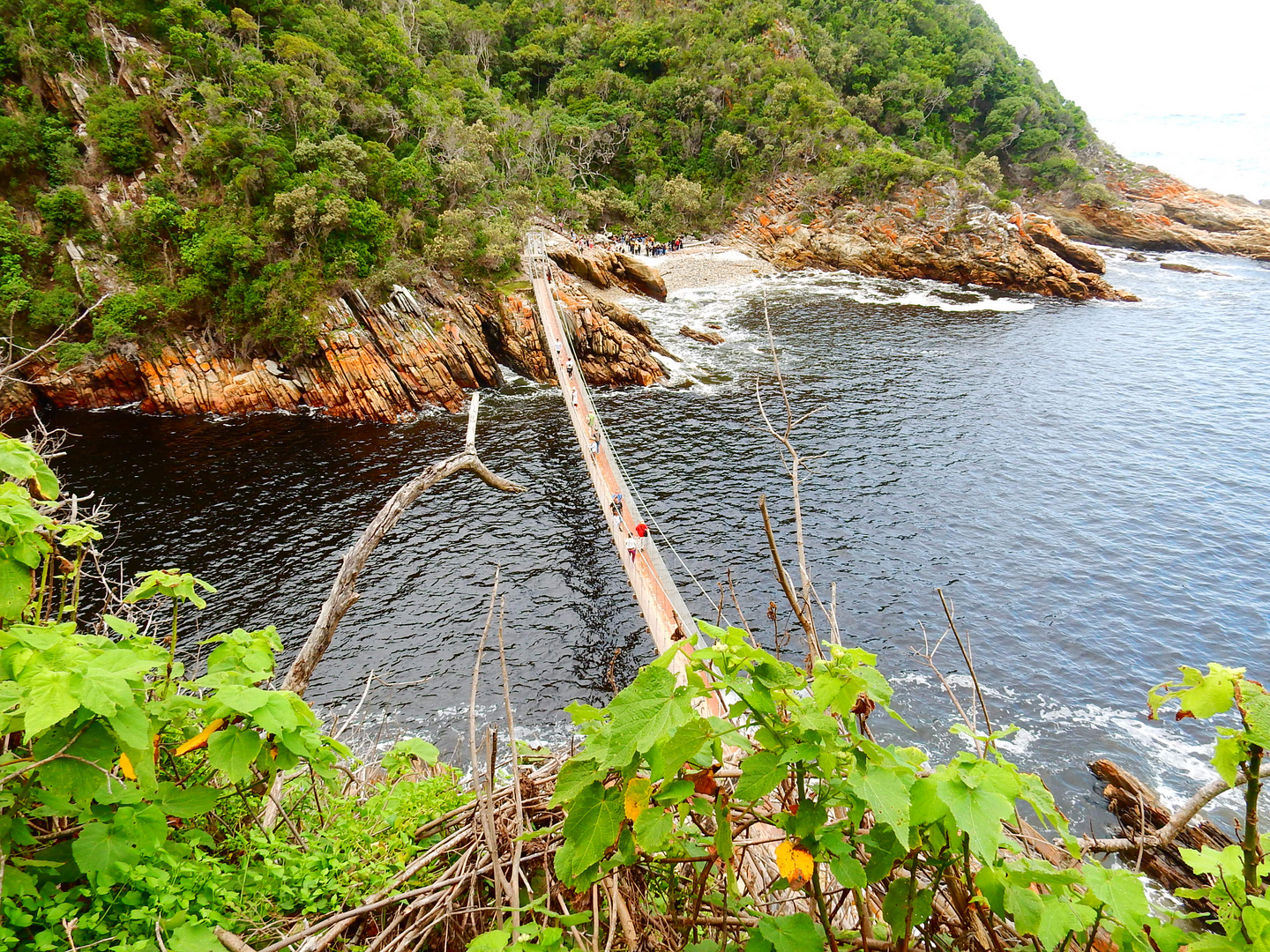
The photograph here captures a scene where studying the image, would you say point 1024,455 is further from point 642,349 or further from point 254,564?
point 254,564

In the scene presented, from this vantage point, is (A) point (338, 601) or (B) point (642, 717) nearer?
(B) point (642, 717)

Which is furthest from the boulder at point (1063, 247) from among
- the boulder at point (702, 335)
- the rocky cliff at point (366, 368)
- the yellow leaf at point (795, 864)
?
the yellow leaf at point (795, 864)

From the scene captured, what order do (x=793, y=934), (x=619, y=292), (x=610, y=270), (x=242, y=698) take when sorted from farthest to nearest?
(x=610, y=270) → (x=619, y=292) → (x=242, y=698) → (x=793, y=934)

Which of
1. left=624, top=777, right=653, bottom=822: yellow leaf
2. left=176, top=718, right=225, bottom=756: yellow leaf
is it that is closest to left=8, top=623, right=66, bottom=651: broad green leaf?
left=176, top=718, right=225, bottom=756: yellow leaf

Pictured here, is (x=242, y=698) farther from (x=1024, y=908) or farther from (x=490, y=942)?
(x=1024, y=908)

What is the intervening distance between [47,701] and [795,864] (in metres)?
2.60

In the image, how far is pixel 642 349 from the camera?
33688 mm

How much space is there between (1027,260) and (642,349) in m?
34.2

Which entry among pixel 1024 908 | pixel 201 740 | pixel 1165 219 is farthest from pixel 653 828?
pixel 1165 219

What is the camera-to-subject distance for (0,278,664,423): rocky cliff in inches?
1097

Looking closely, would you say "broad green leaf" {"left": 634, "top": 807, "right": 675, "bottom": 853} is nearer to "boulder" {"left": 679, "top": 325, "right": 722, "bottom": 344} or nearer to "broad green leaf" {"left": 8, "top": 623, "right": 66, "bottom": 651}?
"broad green leaf" {"left": 8, "top": 623, "right": 66, "bottom": 651}

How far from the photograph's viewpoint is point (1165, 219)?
60219 millimetres

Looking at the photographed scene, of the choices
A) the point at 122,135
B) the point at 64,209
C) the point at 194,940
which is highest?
the point at 122,135

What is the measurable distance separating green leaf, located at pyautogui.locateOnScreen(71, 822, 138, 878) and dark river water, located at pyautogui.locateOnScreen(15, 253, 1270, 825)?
9368 mm
